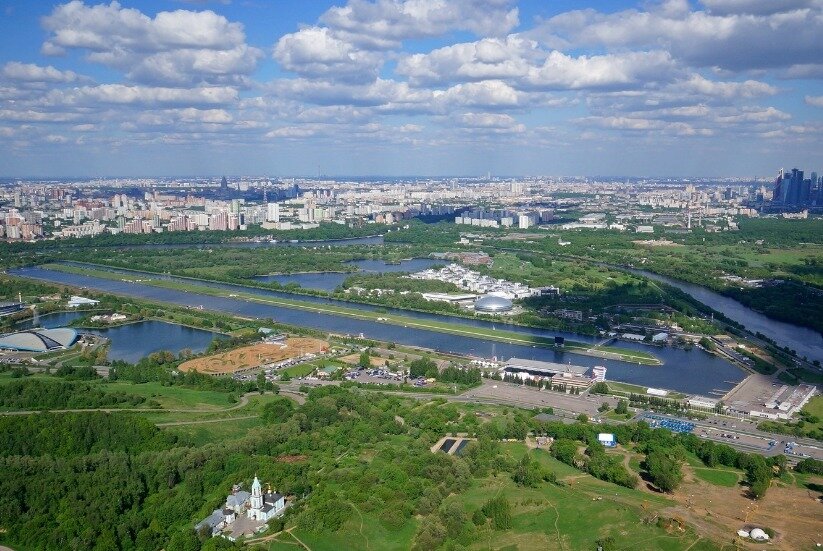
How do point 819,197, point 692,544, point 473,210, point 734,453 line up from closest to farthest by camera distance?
1. point 692,544
2. point 734,453
3. point 473,210
4. point 819,197

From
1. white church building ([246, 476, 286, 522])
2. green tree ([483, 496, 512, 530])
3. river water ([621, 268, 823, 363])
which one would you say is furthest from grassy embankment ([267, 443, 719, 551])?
river water ([621, 268, 823, 363])

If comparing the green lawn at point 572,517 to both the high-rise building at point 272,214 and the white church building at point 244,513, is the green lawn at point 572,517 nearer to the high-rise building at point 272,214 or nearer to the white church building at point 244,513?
the white church building at point 244,513

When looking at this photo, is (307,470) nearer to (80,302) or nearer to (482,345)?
(482,345)

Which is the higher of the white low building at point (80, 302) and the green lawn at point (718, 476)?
the white low building at point (80, 302)

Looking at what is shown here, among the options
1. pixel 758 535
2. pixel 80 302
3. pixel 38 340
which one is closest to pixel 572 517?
pixel 758 535

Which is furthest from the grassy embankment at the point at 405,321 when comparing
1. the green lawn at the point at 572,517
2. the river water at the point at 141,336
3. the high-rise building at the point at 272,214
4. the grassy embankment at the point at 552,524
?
the high-rise building at the point at 272,214

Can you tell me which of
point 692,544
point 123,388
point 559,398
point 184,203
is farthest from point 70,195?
point 692,544

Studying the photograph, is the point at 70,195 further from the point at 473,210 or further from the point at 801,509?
the point at 801,509
